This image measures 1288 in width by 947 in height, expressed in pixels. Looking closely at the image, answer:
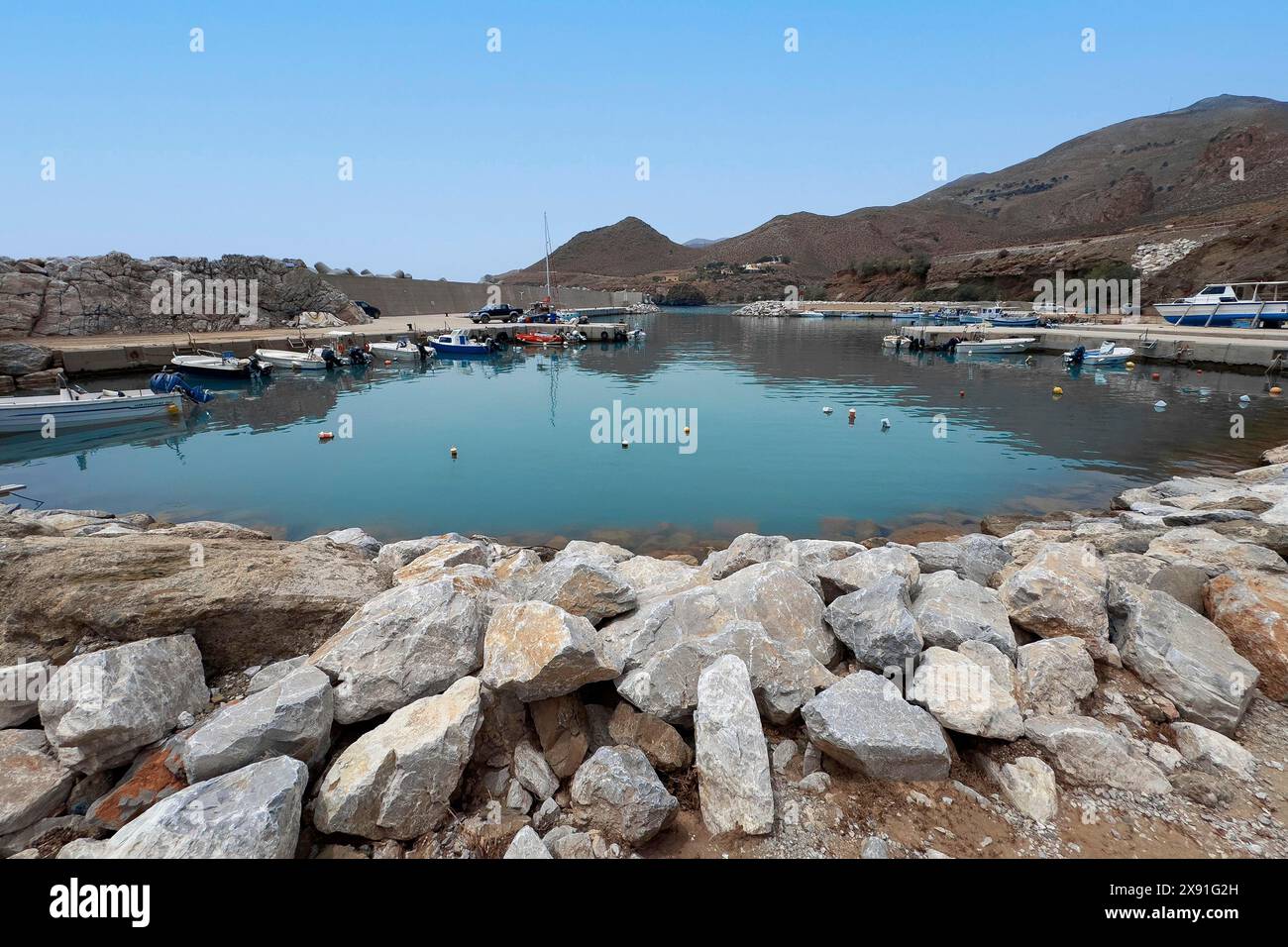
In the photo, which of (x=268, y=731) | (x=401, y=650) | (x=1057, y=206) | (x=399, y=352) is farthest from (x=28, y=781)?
(x=1057, y=206)

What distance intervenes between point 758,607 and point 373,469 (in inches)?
561

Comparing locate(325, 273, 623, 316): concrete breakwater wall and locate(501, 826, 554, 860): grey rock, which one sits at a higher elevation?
locate(325, 273, 623, 316): concrete breakwater wall

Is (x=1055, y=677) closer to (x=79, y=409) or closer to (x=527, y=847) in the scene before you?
(x=527, y=847)

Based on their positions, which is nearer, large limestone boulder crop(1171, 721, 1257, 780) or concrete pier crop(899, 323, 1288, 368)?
large limestone boulder crop(1171, 721, 1257, 780)

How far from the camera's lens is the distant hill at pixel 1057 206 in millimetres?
84438

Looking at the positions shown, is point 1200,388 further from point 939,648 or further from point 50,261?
point 50,261

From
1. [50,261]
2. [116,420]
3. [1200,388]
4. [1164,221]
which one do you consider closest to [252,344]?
[50,261]

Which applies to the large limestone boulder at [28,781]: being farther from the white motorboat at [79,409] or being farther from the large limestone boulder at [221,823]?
the white motorboat at [79,409]

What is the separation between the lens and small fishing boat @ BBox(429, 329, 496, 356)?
42.2 metres

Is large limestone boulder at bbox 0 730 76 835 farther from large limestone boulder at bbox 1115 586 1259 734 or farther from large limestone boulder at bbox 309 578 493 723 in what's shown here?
large limestone boulder at bbox 1115 586 1259 734

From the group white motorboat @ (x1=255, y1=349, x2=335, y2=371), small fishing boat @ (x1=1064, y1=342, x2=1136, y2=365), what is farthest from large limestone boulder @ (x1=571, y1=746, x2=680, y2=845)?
small fishing boat @ (x1=1064, y1=342, x2=1136, y2=365)

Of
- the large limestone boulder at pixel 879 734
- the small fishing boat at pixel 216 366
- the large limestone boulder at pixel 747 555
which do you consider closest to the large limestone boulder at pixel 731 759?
the large limestone boulder at pixel 879 734

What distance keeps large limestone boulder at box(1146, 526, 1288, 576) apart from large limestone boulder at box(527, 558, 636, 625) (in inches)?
207

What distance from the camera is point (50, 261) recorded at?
124 feet
